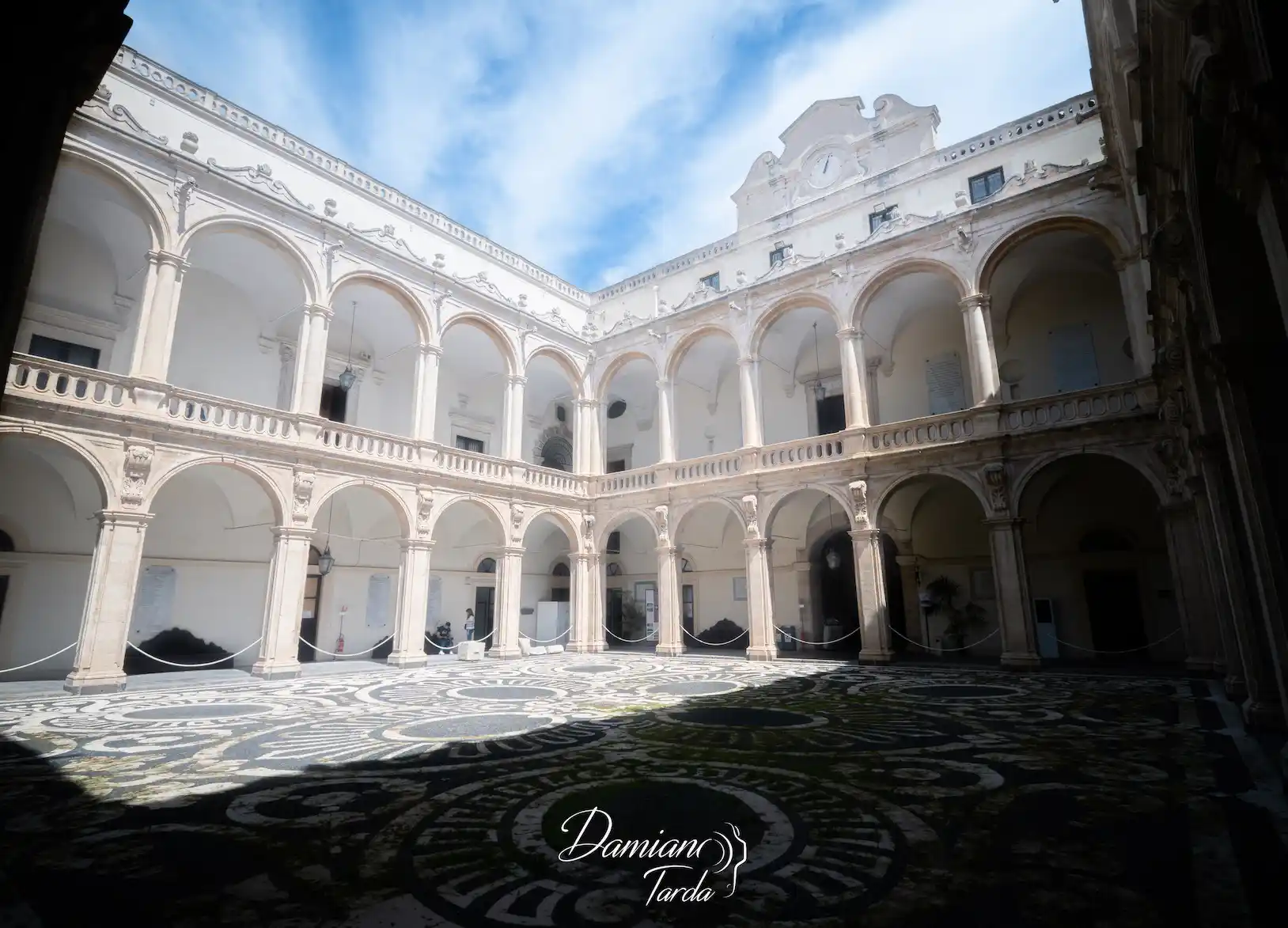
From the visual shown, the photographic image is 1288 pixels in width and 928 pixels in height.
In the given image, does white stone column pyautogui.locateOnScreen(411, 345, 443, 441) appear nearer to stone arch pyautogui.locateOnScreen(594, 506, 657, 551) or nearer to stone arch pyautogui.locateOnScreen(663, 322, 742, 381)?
stone arch pyautogui.locateOnScreen(594, 506, 657, 551)

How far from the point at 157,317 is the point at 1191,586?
19.4 m

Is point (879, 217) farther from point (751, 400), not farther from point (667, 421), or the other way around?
point (667, 421)

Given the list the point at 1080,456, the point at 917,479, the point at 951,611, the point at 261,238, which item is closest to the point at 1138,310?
the point at 1080,456

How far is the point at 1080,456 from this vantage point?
13.1 m

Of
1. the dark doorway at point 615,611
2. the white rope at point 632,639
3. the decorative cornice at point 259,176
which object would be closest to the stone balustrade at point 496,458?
the decorative cornice at point 259,176

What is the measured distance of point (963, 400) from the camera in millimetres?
17094

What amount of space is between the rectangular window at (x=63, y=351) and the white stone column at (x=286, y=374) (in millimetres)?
3667

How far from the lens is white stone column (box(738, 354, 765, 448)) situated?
17.5 meters

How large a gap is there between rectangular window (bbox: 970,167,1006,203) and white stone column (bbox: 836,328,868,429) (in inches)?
196

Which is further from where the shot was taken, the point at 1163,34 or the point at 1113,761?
the point at 1113,761

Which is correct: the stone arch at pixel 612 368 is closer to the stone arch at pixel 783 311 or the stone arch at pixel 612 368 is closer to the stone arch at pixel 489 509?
the stone arch at pixel 783 311

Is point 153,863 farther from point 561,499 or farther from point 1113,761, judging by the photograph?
point 561,499

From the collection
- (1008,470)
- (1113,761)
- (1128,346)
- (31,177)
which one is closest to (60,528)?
(31,177)

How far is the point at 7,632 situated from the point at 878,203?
22893 mm
